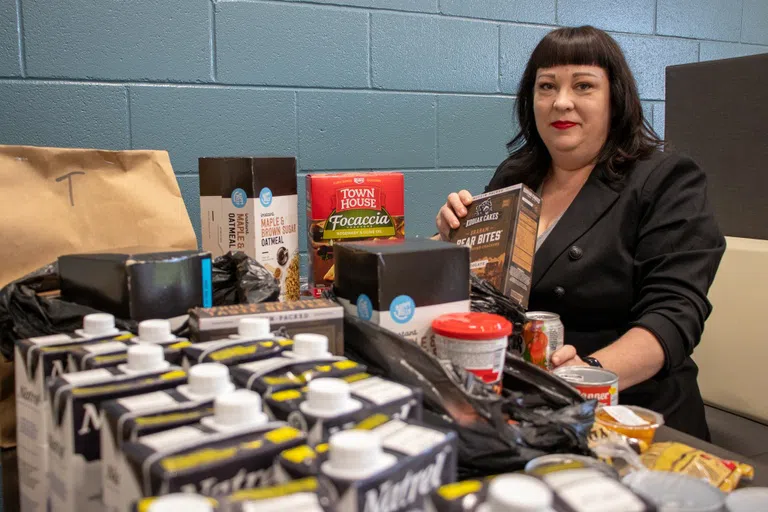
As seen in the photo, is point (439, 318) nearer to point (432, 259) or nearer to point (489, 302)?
point (432, 259)

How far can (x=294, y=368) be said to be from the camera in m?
0.71

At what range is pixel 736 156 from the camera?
2033 mm

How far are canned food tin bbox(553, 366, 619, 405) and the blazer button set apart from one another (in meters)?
0.62

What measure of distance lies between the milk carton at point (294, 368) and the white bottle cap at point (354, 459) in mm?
176

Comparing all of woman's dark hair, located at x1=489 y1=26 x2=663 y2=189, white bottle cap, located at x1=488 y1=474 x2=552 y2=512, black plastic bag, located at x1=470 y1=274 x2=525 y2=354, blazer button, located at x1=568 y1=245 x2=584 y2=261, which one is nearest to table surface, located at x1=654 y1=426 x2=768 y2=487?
black plastic bag, located at x1=470 y1=274 x2=525 y2=354

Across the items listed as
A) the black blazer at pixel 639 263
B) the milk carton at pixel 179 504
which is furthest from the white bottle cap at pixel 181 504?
the black blazer at pixel 639 263

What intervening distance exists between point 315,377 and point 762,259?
1600 mm

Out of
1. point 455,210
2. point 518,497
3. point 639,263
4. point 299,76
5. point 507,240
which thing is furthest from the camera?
point 299,76

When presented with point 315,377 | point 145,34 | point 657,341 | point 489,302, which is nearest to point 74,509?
point 315,377

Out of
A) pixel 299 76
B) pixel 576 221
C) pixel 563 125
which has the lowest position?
pixel 576 221

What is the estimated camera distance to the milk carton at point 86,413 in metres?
0.64

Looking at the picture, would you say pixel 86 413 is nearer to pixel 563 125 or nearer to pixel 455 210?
pixel 455 210

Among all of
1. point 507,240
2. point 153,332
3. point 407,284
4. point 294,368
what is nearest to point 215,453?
point 294,368

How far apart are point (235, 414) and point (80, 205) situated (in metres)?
0.76
